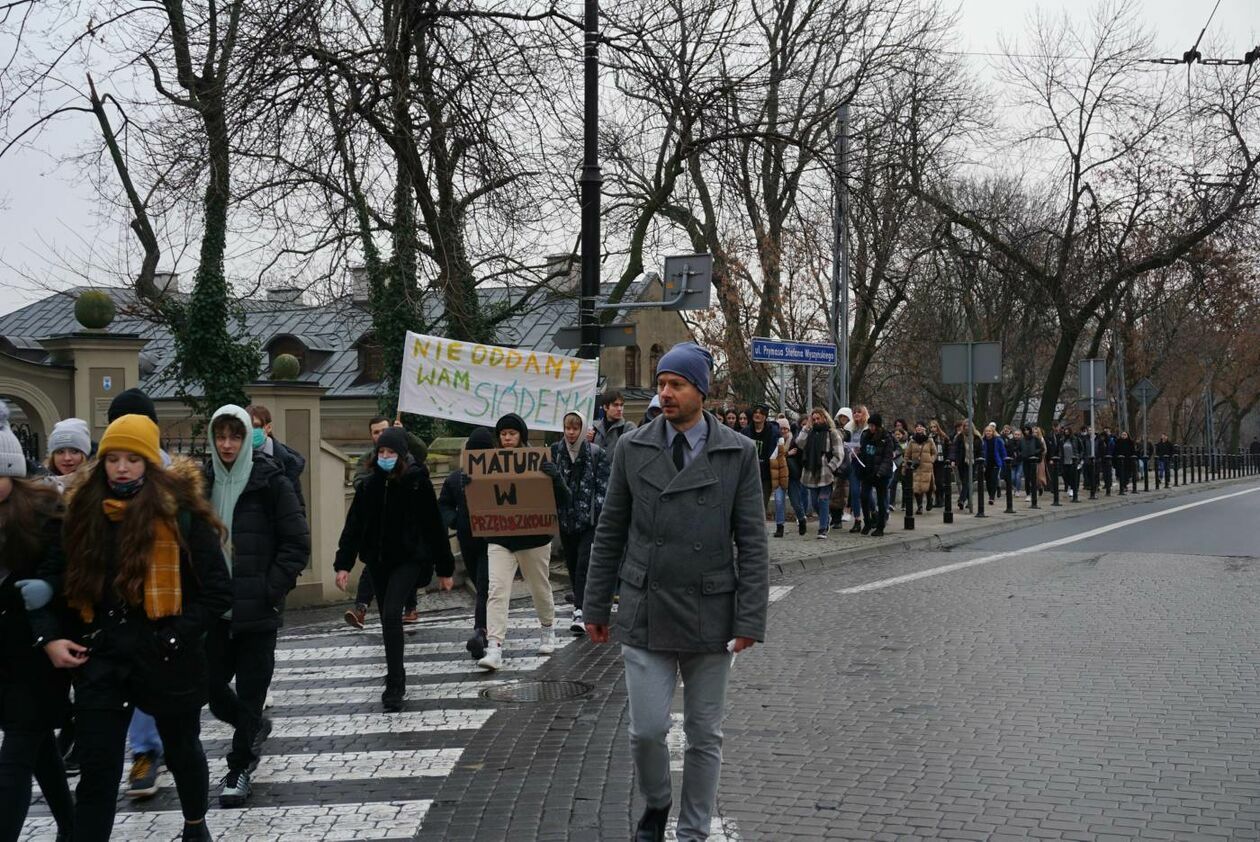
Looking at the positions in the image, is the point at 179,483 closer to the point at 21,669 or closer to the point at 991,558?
the point at 21,669

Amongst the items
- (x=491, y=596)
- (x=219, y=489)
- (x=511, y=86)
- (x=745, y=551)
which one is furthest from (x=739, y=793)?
(x=511, y=86)

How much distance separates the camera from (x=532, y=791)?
5945mm

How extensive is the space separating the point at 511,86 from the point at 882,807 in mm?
11680

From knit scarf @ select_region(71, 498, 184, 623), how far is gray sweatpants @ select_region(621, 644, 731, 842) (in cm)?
166

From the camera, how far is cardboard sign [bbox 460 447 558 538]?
9.18m

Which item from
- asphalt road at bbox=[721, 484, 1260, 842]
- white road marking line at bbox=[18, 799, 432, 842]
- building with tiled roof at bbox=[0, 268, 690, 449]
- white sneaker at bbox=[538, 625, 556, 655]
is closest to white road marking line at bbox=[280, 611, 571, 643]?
white sneaker at bbox=[538, 625, 556, 655]

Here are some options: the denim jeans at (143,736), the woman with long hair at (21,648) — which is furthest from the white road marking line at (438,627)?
the woman with long hair at (21,648)

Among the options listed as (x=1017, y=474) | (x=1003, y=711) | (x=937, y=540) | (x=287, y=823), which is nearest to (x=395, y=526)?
(x=287, y=823)

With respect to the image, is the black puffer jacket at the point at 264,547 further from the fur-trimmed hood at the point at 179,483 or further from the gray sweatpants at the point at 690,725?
the gray sweatpants at the point at 690,725

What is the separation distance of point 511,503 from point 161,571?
4561 millimetres

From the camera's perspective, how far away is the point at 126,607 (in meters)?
4.66

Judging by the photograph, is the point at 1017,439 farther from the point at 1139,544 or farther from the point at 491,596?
the point at 491,596

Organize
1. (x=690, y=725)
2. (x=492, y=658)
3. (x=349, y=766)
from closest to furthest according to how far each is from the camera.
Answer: (x=690, y=725) < (x=349, y=766) < (x=492, y=658)

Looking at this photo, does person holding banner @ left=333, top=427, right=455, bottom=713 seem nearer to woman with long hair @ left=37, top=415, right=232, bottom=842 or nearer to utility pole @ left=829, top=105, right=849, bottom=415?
woman with long hair @ left=37, top=415, right=232, bottom=842
